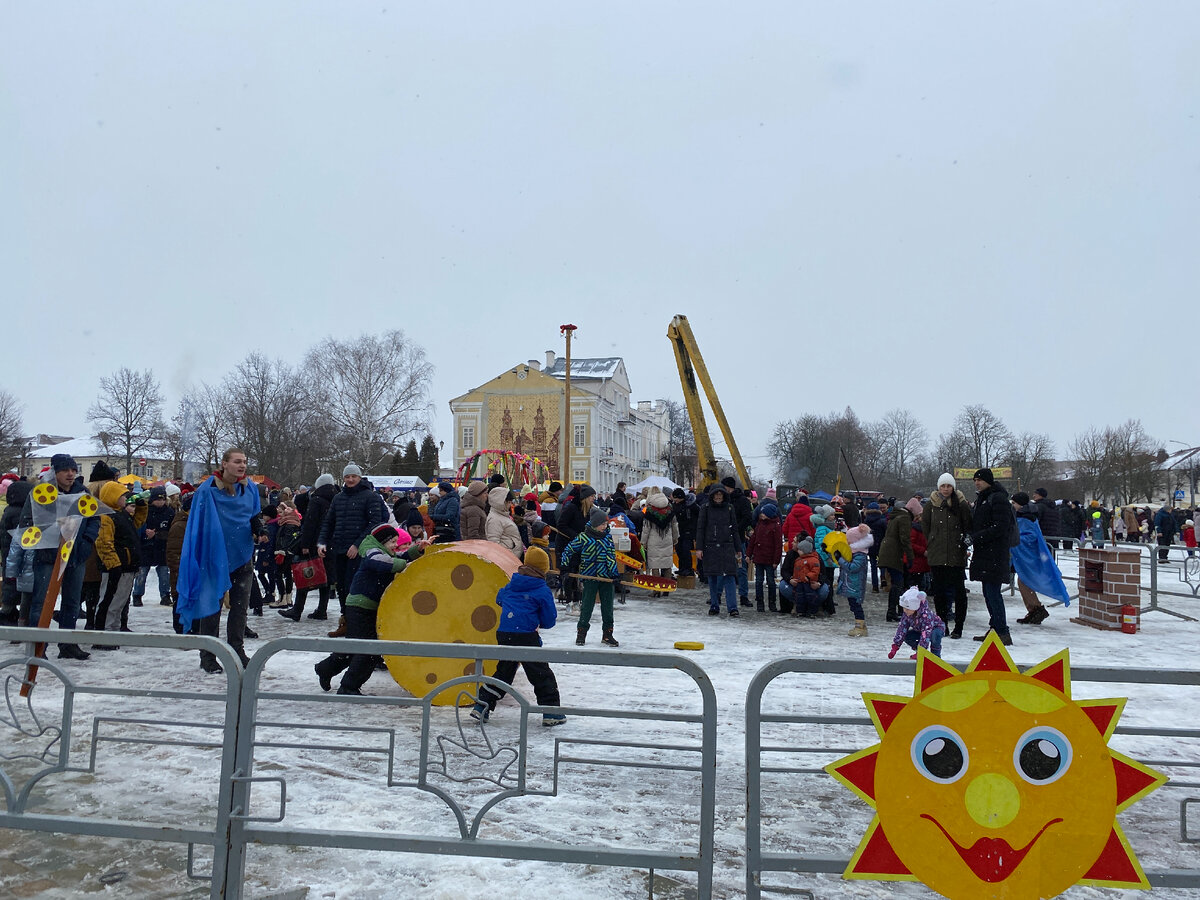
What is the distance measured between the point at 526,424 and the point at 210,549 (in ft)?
223

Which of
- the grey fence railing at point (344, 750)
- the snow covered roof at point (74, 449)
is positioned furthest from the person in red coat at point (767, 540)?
the snow covered roof at point (74, 449)

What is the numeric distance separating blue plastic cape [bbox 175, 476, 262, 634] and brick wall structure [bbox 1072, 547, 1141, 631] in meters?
9.93

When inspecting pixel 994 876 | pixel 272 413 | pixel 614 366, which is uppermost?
pixel 614 366

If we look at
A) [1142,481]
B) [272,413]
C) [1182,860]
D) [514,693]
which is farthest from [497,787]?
[1142,481]

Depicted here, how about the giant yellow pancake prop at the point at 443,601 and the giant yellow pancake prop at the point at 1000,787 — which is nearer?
the giant yellow pancake prop at the point at 1000,787

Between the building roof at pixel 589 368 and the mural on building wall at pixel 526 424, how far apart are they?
8091mm

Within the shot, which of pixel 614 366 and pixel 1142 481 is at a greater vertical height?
pixel 614 366

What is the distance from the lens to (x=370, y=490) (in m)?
9.23

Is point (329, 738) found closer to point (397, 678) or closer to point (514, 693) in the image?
point (397, 678)

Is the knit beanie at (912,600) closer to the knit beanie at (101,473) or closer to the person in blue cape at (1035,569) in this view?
the person in blue cape at (1035,569)

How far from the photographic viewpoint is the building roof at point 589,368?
8331 centimetres

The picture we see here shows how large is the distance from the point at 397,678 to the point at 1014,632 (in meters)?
7.84

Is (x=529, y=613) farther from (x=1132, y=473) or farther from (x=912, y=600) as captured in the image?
(x=1132, y=473)

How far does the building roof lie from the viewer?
3280 inches
